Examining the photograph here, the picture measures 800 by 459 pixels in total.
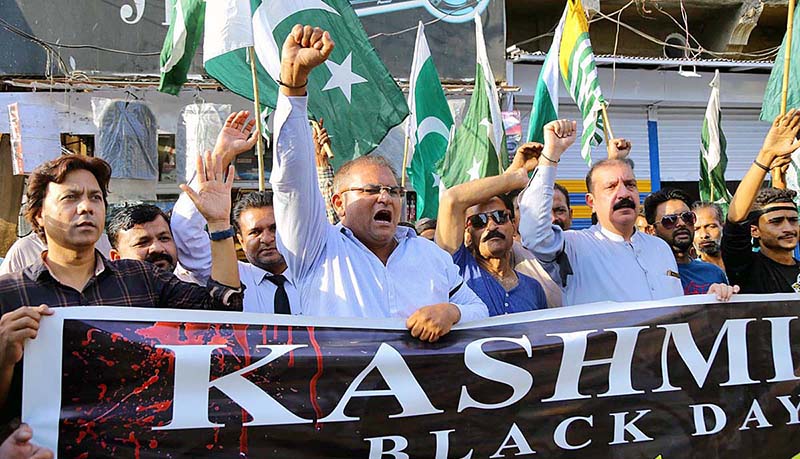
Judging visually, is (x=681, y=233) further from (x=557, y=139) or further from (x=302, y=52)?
(x=302, y=52)

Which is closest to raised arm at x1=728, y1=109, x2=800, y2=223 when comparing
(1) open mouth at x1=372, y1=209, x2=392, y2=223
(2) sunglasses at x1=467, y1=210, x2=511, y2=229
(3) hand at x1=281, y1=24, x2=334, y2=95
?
(2) sunglasses at x1=467, y1=210, x2=511, y2=229

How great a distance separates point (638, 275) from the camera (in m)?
3.89

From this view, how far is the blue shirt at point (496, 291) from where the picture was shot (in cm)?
369

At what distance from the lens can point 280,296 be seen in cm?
387

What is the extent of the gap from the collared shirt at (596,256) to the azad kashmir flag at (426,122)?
281cm

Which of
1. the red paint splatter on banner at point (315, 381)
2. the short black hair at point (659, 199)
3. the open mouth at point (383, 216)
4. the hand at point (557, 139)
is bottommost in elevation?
the red paint splatter on banner at point (315, 381)

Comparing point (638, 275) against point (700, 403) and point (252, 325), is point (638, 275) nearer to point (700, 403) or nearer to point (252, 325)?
point (700, 403)

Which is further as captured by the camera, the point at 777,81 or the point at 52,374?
the point at 777,81

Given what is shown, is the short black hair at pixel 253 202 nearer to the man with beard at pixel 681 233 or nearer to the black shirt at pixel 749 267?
the man with beard at pixel 681 233

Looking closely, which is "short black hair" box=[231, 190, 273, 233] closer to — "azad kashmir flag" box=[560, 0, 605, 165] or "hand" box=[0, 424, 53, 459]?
"hand" box=[0, 424, 53, 459]

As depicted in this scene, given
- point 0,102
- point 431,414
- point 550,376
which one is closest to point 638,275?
point 550,376

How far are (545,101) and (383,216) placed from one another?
3.71m

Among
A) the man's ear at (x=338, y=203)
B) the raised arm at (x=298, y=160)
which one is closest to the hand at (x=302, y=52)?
Result: the raised arm at (x=298, y=160)

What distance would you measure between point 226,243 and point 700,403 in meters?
1.97
